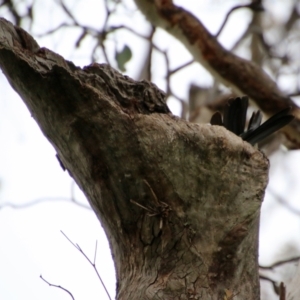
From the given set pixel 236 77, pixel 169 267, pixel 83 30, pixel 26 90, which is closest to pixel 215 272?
pixel 169 267

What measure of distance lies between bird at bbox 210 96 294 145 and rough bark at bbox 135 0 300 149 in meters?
1.15

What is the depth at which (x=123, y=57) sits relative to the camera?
4.50m

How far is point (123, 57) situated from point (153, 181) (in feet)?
9.23

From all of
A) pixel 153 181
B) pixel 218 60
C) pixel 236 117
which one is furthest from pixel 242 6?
pixel 153 181

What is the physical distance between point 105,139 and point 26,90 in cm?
29

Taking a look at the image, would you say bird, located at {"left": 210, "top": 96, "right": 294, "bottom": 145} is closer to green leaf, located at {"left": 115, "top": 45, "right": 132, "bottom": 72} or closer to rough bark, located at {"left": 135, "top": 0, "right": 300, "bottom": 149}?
rough bark, located at {"left": 135, "top": 0, "right": 300, "bottom": 149}

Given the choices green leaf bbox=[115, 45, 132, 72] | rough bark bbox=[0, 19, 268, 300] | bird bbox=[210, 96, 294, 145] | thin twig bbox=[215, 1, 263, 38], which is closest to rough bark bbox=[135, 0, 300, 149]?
thin twig bbox=[215, 1, 263, 38]

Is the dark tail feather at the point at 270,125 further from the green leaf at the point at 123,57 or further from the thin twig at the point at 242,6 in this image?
the green leaf at the point at 123,57

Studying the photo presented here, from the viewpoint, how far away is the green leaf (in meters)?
4.48

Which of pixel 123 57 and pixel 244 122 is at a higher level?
pixel 123 57

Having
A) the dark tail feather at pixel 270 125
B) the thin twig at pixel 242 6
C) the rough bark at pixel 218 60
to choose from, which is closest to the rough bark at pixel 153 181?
the dark tail feather at pixel 270 125

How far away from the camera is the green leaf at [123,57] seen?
177 inches

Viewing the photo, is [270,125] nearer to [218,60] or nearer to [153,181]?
[153,181]

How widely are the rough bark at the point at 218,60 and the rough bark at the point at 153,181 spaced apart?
6.53 feet
